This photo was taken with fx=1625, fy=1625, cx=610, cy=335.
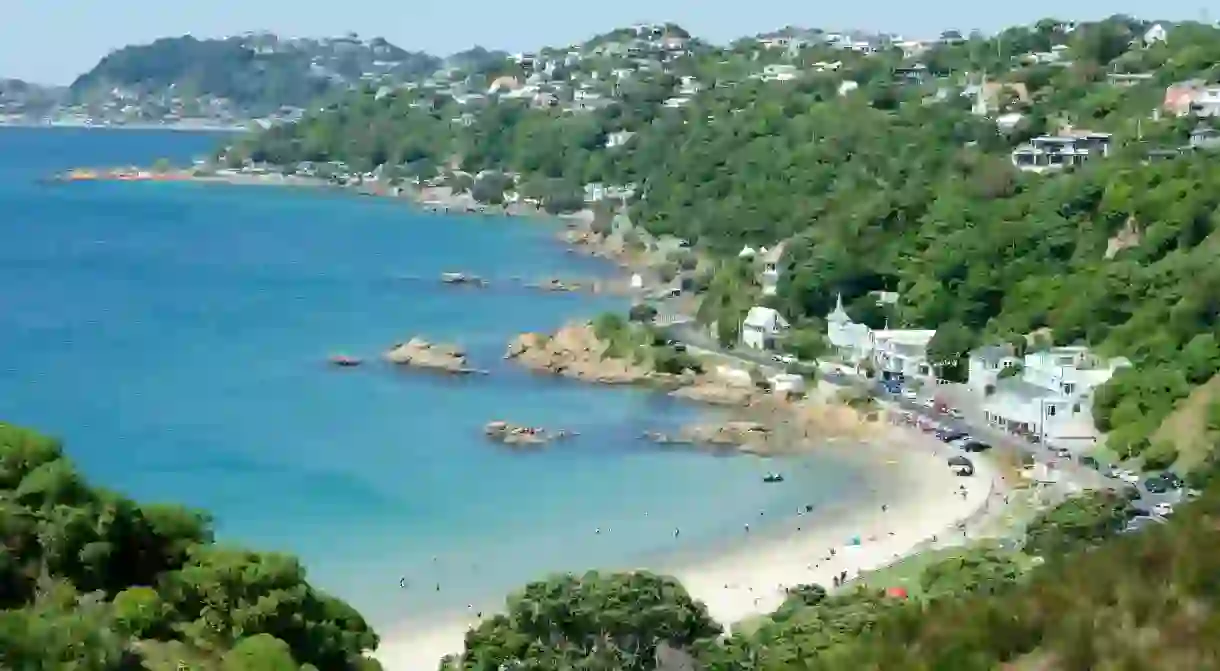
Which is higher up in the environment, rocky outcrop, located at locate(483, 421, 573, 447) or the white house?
the white house

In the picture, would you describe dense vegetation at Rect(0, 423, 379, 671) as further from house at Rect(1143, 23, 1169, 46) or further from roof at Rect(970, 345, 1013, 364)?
house at Rect(1143, 23, 1169, 46)

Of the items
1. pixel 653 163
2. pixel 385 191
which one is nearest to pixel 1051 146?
pixel 653 163

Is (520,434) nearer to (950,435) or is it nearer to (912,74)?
(950,435)

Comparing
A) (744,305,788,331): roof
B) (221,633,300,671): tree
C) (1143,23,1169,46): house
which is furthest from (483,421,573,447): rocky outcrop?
(1143,23,1169,46): house

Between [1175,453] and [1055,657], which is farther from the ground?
[1055,657]

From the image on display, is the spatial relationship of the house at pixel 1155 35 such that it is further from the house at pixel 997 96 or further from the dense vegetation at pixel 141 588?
the dense vegetation at pixel 141 588

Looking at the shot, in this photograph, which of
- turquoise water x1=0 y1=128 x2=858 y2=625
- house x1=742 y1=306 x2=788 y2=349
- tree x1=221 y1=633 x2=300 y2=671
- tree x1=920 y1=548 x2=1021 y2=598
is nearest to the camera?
tree x1=221 y1=633 x2=300 y2=671

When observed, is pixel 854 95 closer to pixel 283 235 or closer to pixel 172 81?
pixel 283 235
